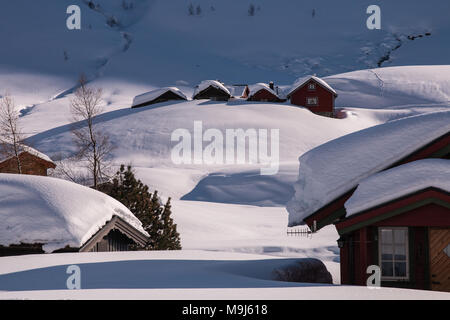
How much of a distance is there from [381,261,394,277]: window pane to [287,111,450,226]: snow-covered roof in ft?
6.03

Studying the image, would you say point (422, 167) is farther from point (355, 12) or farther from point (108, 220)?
point (355, 12)

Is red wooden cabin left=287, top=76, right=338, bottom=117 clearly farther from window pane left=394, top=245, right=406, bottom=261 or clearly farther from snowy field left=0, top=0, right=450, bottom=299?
window pane left=394, top=245, right=406, bottom=261

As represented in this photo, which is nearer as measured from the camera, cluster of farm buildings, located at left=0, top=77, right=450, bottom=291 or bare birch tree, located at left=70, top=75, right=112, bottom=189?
cluster of farm buildings, located at left=0, top=77, right=450, bottom=291

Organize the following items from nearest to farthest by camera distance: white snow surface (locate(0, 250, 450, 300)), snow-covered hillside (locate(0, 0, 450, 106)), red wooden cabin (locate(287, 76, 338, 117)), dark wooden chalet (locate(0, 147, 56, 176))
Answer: white snow surface (locate(0, 250, 450, 300)) → dark wooden chalet (locate(0, 147, 56, 176)) → red wooden cabin (locate(287, 76, 338, 117)) → snow-covered hillside (locate(0, 0, 450, 106))

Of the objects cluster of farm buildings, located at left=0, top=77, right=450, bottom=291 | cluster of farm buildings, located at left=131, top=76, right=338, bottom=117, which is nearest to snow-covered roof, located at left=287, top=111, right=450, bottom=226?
cluster of farm buildings, located at left=0, top=77, right=450, bottom=291

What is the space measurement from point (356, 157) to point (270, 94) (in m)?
60.8

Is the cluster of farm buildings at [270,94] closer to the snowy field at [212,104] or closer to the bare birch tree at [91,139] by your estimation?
the snowy field at [212,104]

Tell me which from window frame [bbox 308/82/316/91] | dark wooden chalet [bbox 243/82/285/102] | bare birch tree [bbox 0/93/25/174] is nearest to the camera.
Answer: bare birch tree [bbox 0/93/25/174]

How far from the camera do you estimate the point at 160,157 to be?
5484 cm

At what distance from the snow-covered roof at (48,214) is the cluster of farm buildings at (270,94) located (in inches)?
2126

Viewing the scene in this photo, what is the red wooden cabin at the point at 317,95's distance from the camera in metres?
68.6

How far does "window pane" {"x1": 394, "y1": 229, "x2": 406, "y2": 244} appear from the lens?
12.9 metres

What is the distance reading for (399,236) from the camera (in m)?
12.9
